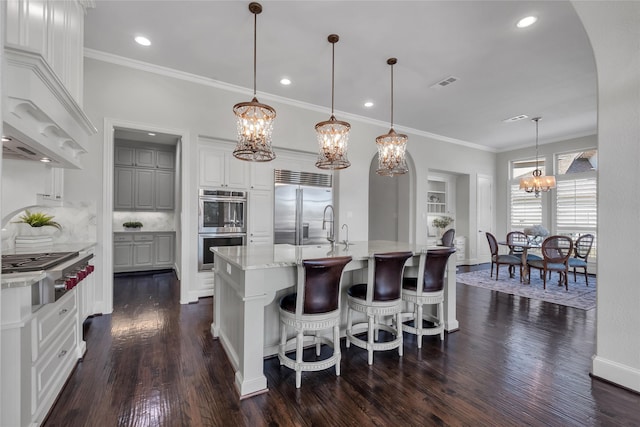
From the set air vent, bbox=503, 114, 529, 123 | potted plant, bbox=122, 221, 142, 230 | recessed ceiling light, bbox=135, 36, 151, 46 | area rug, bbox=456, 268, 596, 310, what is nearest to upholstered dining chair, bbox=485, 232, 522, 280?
area rug, bbox=456, 268, 596, 310

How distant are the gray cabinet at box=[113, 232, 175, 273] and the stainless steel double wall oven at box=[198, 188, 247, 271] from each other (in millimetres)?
2391

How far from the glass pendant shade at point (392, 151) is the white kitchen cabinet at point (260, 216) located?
206 cm

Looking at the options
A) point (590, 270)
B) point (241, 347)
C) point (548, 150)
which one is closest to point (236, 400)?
→ point (241, 347)

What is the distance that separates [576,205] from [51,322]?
891cm

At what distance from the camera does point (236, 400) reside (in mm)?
1949

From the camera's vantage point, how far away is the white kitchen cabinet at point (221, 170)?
4.33 m

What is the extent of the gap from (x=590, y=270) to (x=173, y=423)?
8.15m

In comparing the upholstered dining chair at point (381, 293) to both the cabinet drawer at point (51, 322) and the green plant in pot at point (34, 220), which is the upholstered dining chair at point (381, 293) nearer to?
the cabinet drawer at point (51, 322)

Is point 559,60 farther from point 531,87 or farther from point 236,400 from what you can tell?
point 236,400

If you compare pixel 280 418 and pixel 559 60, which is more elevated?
pixel 559 60

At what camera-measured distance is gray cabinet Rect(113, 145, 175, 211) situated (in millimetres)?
5648

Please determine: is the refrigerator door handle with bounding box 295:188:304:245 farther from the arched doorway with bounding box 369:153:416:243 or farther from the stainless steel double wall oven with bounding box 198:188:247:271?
the arched doorway with bounding box 369:153:416:243

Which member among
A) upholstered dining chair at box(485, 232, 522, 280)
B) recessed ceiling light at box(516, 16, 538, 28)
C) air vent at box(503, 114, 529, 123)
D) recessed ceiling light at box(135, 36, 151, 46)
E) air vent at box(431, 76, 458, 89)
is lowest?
upholstered dining chair at box(485, 232, 522, 280)

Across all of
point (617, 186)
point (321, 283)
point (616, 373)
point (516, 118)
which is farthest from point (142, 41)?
point (516, 118)
